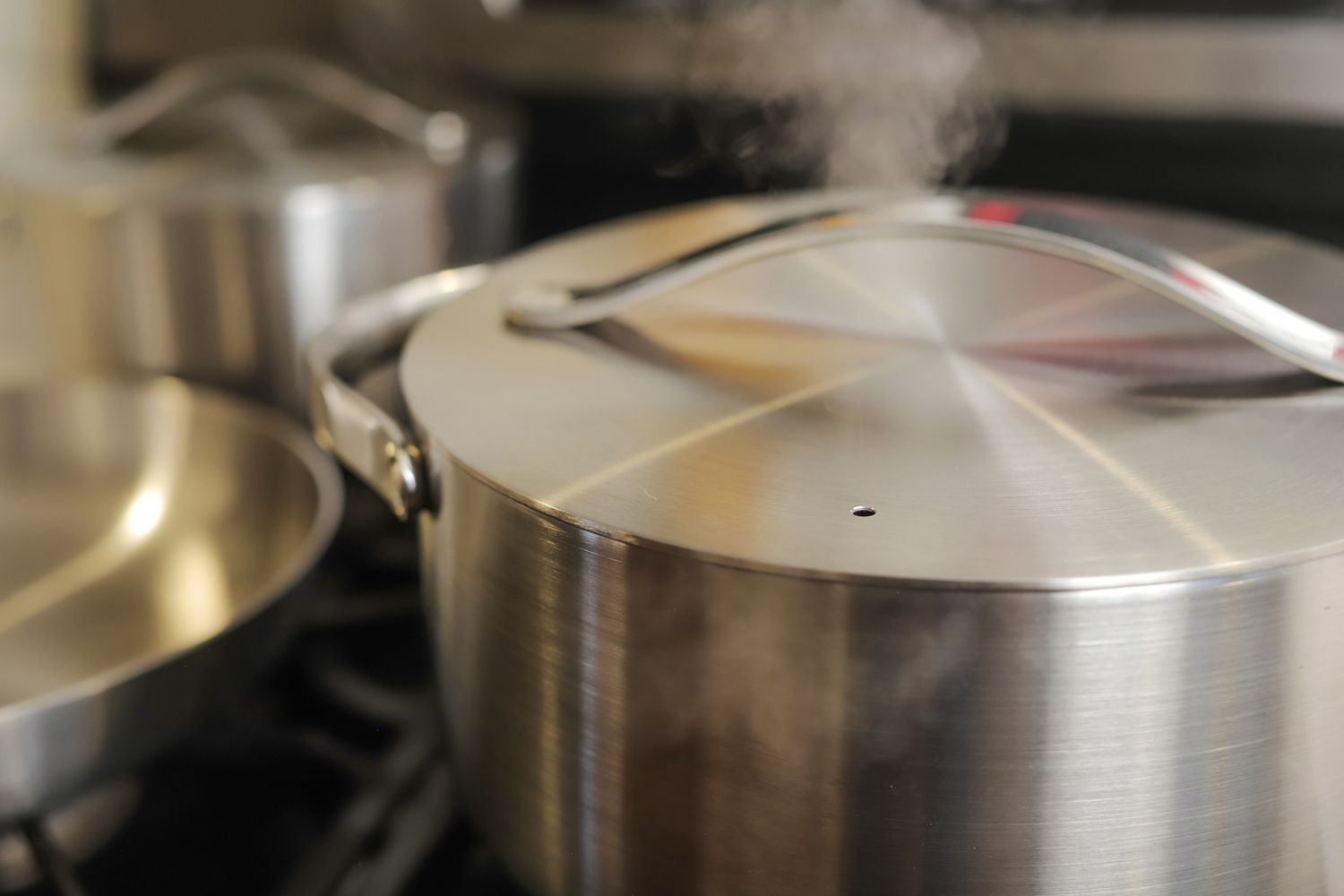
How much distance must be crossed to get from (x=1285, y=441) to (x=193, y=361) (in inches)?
18.5

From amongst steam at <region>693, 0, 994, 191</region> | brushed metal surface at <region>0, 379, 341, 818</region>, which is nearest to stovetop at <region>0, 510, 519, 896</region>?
brushed metal surface at <region>0, 379, 341, 818</region>

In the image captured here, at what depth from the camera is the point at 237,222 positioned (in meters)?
0.55

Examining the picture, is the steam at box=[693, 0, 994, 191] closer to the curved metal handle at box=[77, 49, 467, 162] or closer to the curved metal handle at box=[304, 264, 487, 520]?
the curved metal handle at box=[77, 49, 467, 162]

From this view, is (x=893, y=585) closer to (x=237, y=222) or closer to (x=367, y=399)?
(x=367, y=399)

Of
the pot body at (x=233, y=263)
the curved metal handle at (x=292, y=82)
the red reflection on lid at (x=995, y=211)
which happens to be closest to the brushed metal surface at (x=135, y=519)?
the pot body at (x=233, y=263)

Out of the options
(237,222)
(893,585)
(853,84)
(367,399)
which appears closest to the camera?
(893,585)

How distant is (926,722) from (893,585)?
3cm

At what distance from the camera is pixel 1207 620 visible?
0.25 m

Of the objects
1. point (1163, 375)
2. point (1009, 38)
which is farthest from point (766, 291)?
point (1009, 38)

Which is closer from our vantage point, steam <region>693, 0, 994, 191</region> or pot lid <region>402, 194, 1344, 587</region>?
pot lid <region>402, 194, 1344, 587</region>

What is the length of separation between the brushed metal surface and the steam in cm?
31

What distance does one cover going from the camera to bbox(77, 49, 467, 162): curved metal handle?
620mm

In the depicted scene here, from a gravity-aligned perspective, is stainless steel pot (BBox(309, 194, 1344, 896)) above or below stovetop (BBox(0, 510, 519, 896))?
above

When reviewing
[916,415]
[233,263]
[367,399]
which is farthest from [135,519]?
[916,415]
